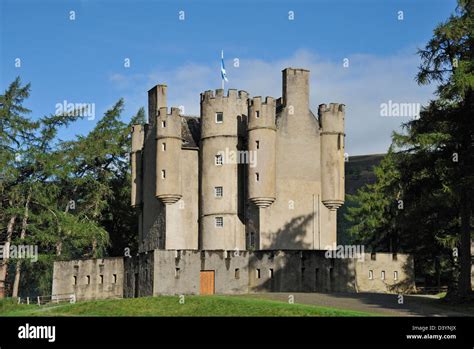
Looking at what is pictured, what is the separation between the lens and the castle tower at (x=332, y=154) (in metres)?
64.9

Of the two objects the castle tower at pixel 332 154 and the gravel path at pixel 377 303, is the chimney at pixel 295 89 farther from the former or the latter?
the gravel path at pixel 377 303

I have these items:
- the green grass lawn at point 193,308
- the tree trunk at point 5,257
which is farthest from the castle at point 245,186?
the green grass lawn at point 193,308

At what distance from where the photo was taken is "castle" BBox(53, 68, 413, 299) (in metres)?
62.4

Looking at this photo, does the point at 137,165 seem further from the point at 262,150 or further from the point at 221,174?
the point at 262,150

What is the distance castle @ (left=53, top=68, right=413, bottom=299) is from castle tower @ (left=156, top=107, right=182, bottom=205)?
0.07 metres

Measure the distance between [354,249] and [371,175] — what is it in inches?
3491

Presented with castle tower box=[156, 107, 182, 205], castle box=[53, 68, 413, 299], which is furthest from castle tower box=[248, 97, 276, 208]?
castle tower box=[156, 107, 182, 205]

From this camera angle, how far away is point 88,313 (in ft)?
158

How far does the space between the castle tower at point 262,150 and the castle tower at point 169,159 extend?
18.0 ft

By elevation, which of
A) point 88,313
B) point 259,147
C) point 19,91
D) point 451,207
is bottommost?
point 88,313

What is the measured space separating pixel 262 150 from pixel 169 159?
695cm

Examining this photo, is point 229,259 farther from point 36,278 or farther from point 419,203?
point 36,278

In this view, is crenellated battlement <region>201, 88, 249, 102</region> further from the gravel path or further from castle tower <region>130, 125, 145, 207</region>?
the gravel path
